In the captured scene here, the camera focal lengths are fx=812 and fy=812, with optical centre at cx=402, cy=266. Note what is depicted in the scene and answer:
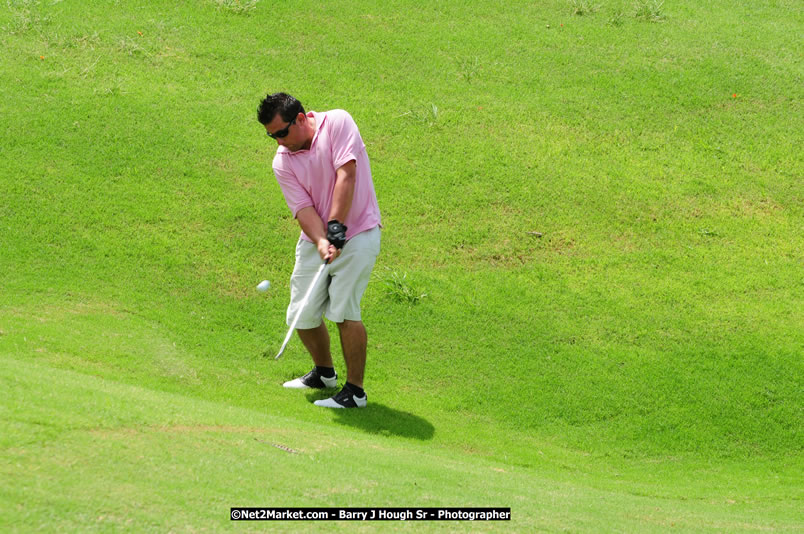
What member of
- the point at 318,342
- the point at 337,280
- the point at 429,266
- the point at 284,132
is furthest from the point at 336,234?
the point at 429,266

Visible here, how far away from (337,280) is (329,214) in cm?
48

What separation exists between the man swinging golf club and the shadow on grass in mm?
123

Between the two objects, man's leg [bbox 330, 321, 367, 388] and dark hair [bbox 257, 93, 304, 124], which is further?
man's leg [bbox 330, 321, 367, 388]

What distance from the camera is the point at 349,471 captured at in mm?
4285

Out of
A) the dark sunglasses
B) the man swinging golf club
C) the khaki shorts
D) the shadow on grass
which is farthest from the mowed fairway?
the dark sunglasses

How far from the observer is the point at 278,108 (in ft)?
17.9

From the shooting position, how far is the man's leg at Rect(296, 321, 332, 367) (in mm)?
6262

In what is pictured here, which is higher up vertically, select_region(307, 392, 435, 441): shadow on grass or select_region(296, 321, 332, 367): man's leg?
select_region(296, 321, 332, 367): man's leg

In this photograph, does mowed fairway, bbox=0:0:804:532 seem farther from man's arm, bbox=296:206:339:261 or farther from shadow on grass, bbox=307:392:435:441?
man's arm, bbox=296:206:339:261

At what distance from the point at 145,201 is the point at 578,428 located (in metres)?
5.47

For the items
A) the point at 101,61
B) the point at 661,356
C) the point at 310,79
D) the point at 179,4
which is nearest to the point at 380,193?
the point at 310,79

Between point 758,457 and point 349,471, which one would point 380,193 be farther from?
point 349,471

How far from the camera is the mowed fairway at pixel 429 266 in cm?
429

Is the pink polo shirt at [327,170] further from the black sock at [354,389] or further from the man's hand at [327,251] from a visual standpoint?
the black sock at [354,389]
